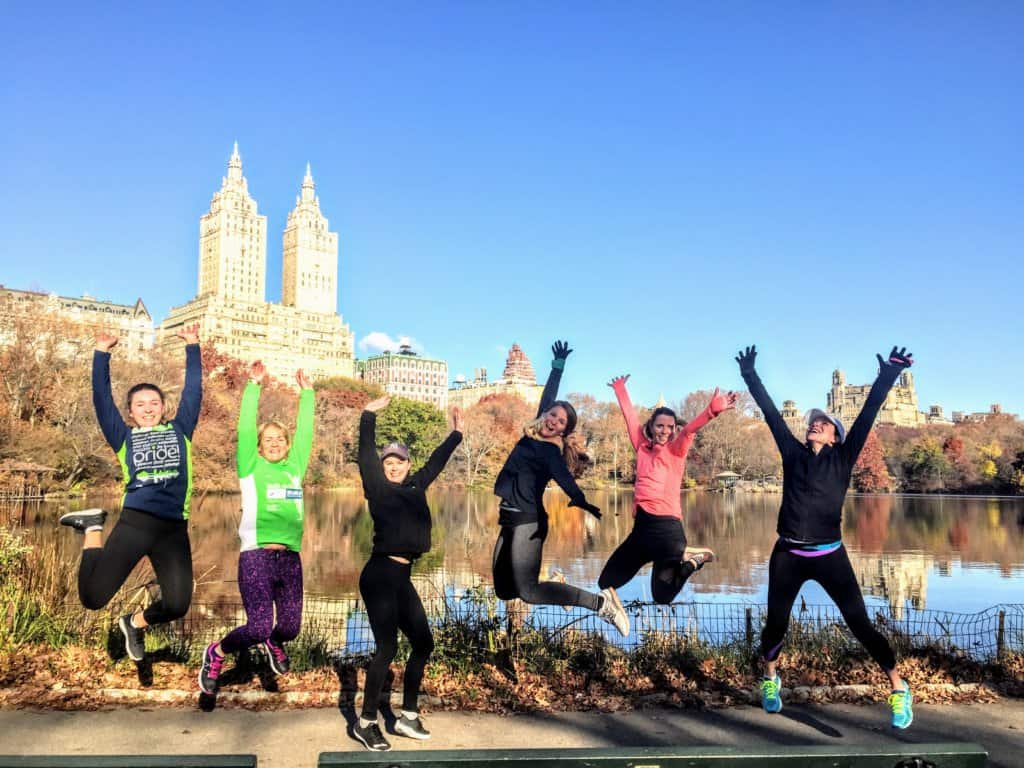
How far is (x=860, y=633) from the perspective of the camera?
591 centimetres

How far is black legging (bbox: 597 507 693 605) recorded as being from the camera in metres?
6.71

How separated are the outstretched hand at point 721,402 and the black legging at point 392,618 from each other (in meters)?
2.75

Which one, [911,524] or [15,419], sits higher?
[15,419]

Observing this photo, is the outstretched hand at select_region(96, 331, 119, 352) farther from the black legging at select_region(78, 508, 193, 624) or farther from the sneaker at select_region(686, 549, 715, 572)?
the sneaker at select_region(686, 549, 715, 572)

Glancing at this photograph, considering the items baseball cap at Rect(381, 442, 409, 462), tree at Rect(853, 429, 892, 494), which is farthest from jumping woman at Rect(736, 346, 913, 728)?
tree at Rect(853, 429, 892, 494)

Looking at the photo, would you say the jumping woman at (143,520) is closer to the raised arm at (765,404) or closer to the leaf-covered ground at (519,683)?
the leaf-covered ground at (519,683)

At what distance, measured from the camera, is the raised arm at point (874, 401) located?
6246mm

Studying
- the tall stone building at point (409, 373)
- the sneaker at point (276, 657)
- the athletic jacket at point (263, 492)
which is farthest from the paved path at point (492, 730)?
the tall stone building at point (409, 373)

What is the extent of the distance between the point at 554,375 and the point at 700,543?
24.8 metres

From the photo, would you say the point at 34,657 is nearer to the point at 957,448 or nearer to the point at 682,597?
the point at 682,597

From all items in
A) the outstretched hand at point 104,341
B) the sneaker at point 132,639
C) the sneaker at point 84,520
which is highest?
the outstretched hand at point 104,341

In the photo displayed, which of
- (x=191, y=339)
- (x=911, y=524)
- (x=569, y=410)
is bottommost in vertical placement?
(x=911, y=524)

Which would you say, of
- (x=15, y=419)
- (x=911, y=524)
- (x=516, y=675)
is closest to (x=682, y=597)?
(x=516, y=675)

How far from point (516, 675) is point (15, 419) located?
37.8m
